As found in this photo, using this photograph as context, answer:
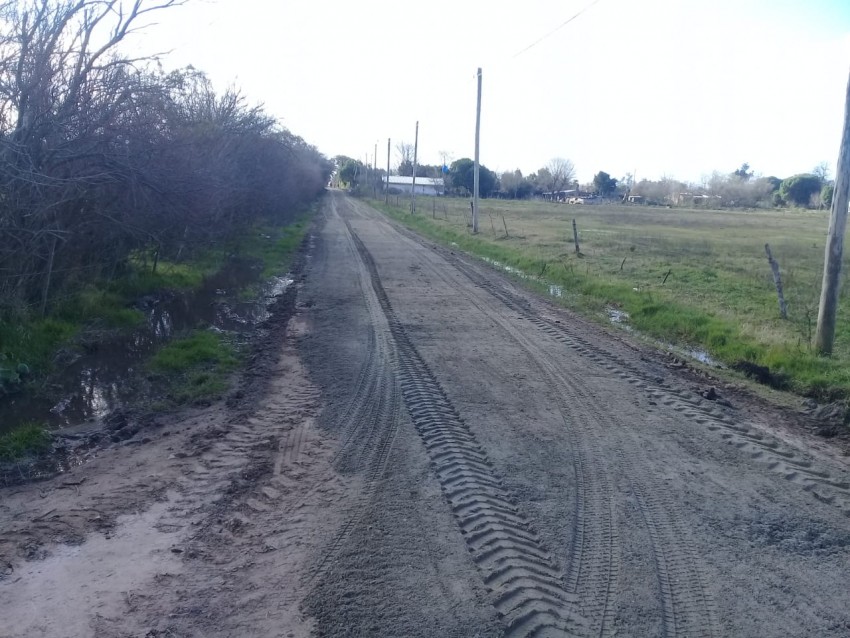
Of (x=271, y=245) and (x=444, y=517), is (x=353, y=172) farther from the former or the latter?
(x=444, y=517)

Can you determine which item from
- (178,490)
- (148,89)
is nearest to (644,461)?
(178,490)

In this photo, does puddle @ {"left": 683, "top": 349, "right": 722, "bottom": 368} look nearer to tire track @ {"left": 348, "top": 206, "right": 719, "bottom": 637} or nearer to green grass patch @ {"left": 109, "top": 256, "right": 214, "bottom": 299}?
tire track @ {"left": 348, "top": 206, "right": 719, "bottom": 637}

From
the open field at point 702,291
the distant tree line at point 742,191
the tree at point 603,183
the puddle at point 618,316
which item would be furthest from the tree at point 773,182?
the puddle at point 618,316

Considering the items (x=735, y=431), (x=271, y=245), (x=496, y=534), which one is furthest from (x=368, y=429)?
(x=271, y=245)

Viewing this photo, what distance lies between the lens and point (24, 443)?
21.1 feet

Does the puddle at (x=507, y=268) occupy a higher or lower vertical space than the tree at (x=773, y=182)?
lower

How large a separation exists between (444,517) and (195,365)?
5316mm

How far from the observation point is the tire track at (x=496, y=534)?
401cm

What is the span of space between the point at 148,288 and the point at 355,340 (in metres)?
6.23

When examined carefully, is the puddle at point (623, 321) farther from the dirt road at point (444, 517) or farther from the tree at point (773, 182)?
the tree at point (773, 182)

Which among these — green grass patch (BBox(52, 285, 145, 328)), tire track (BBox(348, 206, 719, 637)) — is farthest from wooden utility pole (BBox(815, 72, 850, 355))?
green grass patch (BBox(52, 285, 145, 328))

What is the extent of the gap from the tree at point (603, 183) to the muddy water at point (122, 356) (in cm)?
11667

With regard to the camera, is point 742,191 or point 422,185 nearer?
point 422,185

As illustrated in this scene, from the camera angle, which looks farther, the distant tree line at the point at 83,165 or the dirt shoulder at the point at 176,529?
the distant tree line at the point at 83,165
